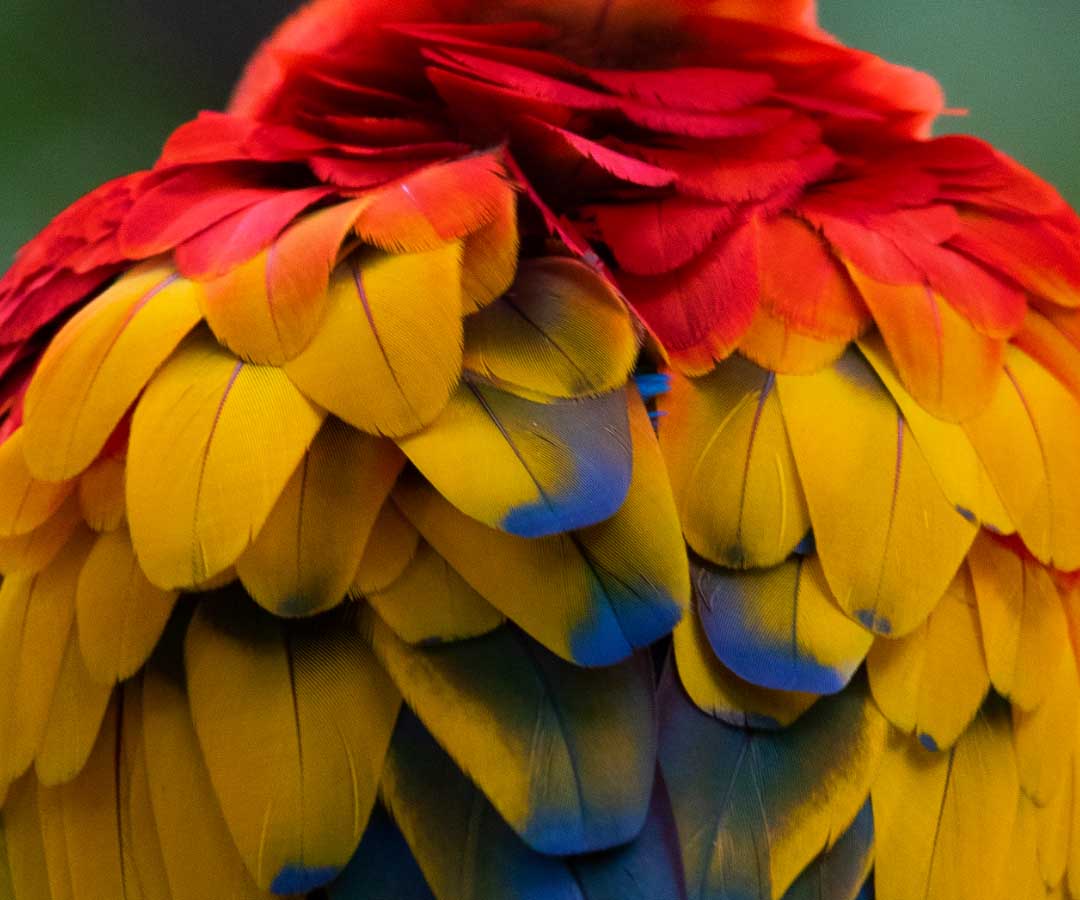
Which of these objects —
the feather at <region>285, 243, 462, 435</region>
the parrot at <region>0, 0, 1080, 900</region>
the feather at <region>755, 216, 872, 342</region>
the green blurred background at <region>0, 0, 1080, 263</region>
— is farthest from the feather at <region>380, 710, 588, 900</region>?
the green blurred background at <region>0, 0, 1080, 263</region>

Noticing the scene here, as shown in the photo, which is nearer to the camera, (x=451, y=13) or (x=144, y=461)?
(x=144, y=461)

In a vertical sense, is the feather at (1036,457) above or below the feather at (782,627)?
above

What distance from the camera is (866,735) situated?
0.43m

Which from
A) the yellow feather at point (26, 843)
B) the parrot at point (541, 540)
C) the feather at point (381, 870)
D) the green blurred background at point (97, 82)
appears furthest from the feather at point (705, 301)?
the green blurred background at point (97, 82)

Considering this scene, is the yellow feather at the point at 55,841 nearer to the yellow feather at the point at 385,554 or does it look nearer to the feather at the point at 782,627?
the yellow feather at the point at 385,554

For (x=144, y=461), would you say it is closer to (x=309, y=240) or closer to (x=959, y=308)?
(x=309, y=240)

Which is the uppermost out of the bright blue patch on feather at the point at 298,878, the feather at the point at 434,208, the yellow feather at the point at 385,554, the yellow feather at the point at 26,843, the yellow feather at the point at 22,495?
the feather at the point at 434,208

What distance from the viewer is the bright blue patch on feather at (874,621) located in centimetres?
42

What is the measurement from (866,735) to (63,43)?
822 millimetres

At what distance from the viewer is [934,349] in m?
0.46

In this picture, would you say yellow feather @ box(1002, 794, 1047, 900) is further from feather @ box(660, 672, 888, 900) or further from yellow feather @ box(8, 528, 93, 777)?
yellow feather @ box(8, 528, 93, 777)

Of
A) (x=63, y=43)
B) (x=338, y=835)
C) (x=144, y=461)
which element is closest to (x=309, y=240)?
(x=144, y=461)

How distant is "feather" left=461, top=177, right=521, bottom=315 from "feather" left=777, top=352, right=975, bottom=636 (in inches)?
4.6

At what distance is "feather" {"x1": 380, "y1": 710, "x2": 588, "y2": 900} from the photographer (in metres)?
0.40
